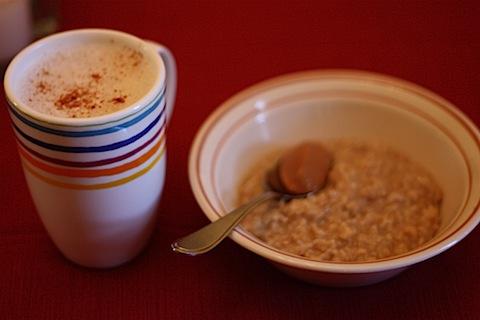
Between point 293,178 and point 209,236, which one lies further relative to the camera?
point 293,178

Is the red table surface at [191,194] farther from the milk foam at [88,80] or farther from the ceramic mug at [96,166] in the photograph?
the milk foam at [88,80]

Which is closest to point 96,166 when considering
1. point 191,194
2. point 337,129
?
point 191,194

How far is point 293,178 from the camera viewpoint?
32.2 inches

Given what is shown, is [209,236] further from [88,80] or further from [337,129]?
[337,129]

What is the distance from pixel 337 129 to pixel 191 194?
0.77 ft

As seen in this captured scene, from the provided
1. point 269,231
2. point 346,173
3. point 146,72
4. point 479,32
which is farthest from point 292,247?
point 479,32

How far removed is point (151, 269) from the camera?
756 mm

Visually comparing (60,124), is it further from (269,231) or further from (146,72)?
(269,231)

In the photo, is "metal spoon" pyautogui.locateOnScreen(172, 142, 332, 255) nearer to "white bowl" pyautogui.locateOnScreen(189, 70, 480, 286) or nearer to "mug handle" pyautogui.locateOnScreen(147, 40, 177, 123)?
"white bowl" pyautogui.locateOnScreen(189, 70, 480, 286)

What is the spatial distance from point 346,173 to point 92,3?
2.03ft

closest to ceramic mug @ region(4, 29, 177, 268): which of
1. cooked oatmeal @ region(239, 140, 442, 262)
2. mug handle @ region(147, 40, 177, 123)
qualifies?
mug handle @ region(147, 40, 177, 123)

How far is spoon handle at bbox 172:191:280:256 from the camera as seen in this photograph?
2.24ft

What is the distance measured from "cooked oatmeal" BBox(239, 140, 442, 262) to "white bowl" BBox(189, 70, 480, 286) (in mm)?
23

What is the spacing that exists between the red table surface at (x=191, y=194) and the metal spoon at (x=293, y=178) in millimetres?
75
